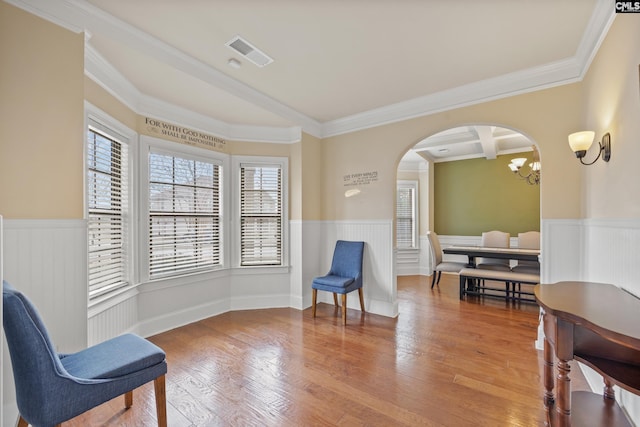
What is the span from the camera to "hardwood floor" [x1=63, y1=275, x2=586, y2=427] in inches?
72.4

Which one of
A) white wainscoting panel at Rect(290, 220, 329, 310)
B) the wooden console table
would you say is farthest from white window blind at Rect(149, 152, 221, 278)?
the wooden console table

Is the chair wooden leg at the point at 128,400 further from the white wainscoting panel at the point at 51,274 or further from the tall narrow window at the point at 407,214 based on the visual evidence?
the tall narrow window at the point at 407,214

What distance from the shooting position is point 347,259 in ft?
12.6

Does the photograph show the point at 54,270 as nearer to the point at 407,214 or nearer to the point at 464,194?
the point at 407,214

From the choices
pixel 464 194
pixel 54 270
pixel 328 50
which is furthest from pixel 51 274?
pixel 464 194

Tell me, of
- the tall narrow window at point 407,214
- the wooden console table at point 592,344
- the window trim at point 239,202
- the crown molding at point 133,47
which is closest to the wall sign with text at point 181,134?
the crown molding at point 133,47

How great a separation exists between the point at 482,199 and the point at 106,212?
6826mm

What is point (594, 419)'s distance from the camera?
1.60 m

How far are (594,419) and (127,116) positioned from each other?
433 centimetres

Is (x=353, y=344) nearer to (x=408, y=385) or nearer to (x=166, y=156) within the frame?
(x=408, y=385)

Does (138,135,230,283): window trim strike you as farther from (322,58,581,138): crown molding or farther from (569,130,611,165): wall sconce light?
(569,130,611,165): wall sconce light

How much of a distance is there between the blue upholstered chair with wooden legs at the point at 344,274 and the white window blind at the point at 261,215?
31.7 inches

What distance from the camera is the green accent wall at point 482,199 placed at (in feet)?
19.5

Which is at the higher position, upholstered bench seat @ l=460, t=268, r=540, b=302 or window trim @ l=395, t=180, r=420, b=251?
window trim @ l=395, t=180, r=420, b=251
